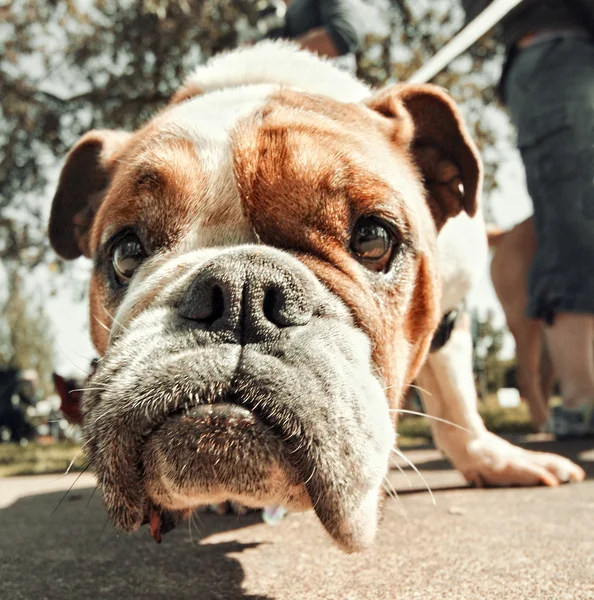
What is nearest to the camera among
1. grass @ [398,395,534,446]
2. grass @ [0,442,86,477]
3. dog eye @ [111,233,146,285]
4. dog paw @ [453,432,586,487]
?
dog eye @ [111,233,146,285]

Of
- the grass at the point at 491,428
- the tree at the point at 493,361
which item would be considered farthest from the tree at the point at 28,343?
the grass at the point at 491,428

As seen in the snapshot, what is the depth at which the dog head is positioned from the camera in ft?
5.57

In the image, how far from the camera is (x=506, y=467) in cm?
373

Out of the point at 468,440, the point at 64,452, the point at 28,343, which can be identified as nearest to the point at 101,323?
the point at 468,440

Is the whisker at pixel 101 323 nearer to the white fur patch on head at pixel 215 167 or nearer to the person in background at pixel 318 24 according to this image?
the white fur patch on head at pixel 215 167

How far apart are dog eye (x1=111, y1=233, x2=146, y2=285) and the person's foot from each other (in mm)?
3844

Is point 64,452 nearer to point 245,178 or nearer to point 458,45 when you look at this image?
point 458,45

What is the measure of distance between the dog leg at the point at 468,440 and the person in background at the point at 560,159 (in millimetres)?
1137

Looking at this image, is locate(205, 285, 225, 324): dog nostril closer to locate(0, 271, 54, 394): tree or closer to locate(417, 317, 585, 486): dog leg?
locate(417, 317, 585, 486): dog leg

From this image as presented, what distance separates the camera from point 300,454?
1.71 metres

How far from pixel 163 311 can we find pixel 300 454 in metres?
0.50

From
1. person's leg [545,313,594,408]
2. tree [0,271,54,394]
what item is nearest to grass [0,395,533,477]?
person's leg [545,313,594,408]

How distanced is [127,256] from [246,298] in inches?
31.2

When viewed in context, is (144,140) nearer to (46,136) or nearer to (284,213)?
(284,213)
